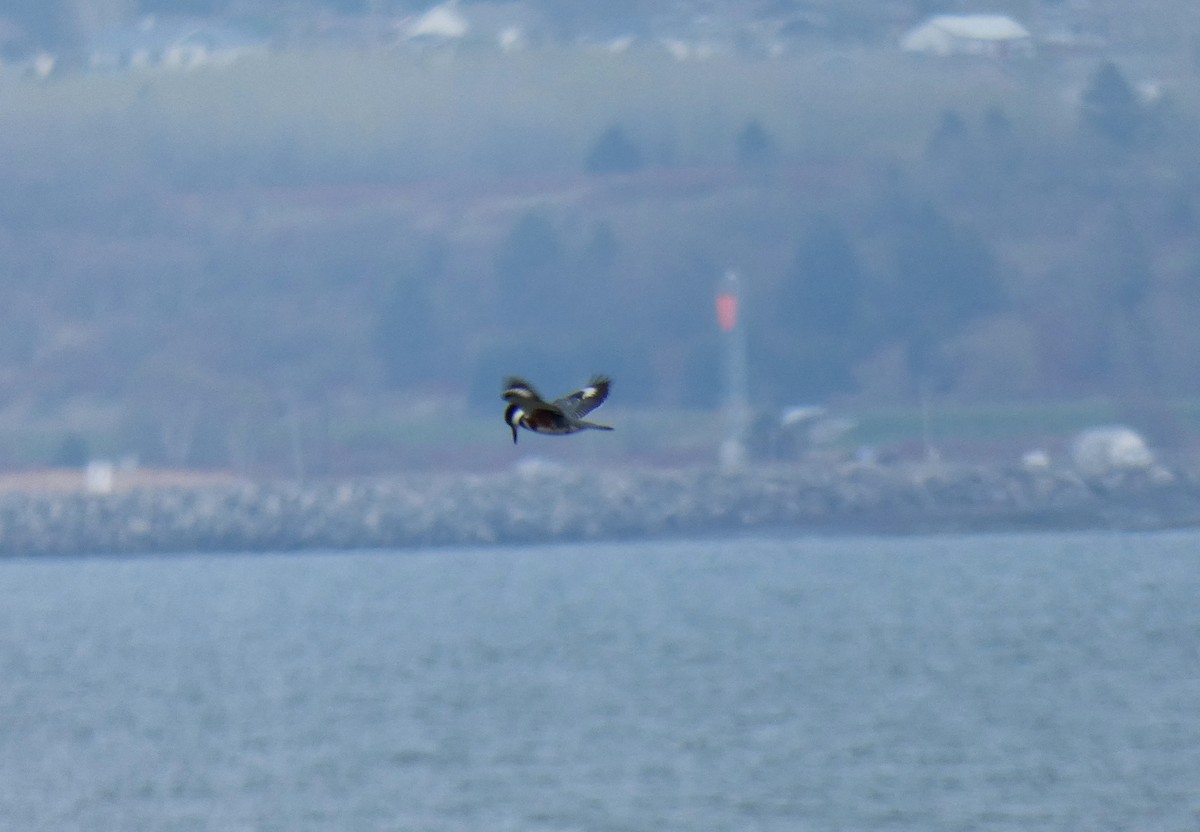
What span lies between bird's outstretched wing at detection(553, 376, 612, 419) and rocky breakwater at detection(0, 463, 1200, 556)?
91149mm

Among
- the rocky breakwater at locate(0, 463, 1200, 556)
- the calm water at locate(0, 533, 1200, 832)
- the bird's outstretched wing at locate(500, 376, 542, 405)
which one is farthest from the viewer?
the rocky breakwater at locate(0, 463, 1200, 556)

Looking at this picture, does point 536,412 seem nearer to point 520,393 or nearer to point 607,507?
point 520,393

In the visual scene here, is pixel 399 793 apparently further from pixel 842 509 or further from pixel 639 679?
pixel 842 509

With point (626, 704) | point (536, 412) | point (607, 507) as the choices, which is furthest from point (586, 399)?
point (607, 507)

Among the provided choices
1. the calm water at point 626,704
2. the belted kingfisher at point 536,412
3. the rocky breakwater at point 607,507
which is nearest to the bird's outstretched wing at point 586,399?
the belted kingfisher at point 536,412

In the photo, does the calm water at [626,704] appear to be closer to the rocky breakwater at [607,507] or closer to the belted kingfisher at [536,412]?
the rocky breakwater at [607,507]

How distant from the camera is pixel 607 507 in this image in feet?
349

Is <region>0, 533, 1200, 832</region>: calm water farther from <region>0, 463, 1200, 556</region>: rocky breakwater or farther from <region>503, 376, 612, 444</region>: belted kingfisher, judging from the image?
<region>503, 376, 612, 444</region>: belted kingfisher

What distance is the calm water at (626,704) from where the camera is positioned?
1468 inches

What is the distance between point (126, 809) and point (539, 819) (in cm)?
768

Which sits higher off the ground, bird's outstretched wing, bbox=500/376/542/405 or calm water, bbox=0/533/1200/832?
bird's outstretched wing, bbox=500/376/542/405

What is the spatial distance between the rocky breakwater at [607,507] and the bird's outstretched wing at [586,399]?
91.1 meters

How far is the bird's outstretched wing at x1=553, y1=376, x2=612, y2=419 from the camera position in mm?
12125

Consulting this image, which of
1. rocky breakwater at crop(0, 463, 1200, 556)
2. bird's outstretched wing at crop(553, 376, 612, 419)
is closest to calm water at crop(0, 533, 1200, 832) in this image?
rocky breakwater at crop(0, 463, 1200, 556)
